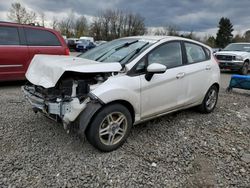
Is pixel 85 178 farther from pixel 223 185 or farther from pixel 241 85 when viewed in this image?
pixel 241 85

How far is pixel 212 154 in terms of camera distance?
3164 millimetres

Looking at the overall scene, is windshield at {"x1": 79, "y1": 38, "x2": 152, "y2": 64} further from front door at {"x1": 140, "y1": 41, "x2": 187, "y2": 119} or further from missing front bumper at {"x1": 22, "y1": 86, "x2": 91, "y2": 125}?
missing front bumper at {"x1": 22, "y1": 86, "x2": 91, "y2": 125}

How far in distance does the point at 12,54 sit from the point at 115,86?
435 cm

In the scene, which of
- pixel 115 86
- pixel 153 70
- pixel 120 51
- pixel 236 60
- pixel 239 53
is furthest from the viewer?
pixel 239 53

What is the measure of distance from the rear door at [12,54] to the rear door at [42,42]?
203 millimetres

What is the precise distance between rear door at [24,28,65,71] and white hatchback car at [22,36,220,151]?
3.02m

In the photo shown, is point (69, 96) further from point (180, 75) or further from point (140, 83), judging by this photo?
point (180, 75)

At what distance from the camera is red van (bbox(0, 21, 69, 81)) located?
5972 mm

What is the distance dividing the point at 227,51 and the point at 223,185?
1148 centimetres

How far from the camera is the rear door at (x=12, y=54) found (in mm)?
5934

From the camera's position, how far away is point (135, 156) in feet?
9.89

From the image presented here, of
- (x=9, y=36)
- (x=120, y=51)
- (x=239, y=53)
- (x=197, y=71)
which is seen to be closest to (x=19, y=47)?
(x=9, y=36)

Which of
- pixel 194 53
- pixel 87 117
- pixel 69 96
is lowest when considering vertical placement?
pixel 87 117

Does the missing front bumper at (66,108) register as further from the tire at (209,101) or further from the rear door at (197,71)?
the tire at (209,101)
